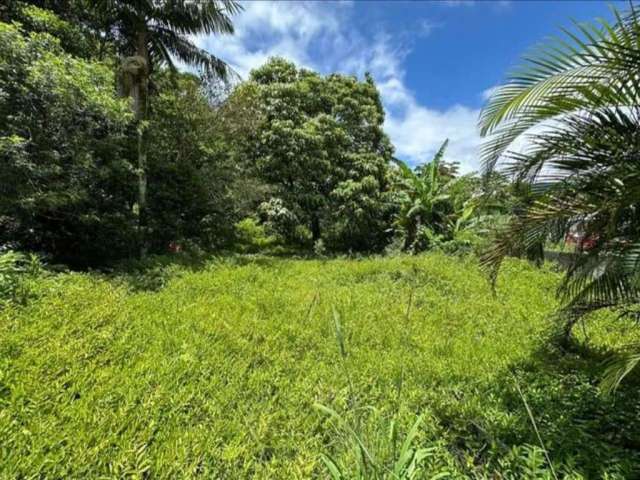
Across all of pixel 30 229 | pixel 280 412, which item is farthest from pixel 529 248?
pixel 30 229

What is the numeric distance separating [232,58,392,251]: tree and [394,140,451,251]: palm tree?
92cm

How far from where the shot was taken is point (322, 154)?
1111 cm

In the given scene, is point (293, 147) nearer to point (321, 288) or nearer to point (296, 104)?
point (296, 104)

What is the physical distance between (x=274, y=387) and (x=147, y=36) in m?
8.52

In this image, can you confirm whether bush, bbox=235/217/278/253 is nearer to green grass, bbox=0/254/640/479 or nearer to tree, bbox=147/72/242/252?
tree, bbox=147/72/242/252

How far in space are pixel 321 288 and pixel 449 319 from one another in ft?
7.81

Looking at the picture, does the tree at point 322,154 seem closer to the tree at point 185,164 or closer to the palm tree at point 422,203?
the palm tree at point 422,203

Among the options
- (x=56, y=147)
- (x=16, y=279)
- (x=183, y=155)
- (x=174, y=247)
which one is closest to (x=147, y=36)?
(x=183, y=155)

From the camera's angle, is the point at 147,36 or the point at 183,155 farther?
the point at 183,155

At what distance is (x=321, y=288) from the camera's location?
6391mm

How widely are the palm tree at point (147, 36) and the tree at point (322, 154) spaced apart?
202cm

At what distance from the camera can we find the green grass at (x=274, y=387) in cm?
222

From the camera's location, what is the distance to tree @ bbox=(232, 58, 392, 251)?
11.0 metres

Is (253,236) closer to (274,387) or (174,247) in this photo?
(174,247)
